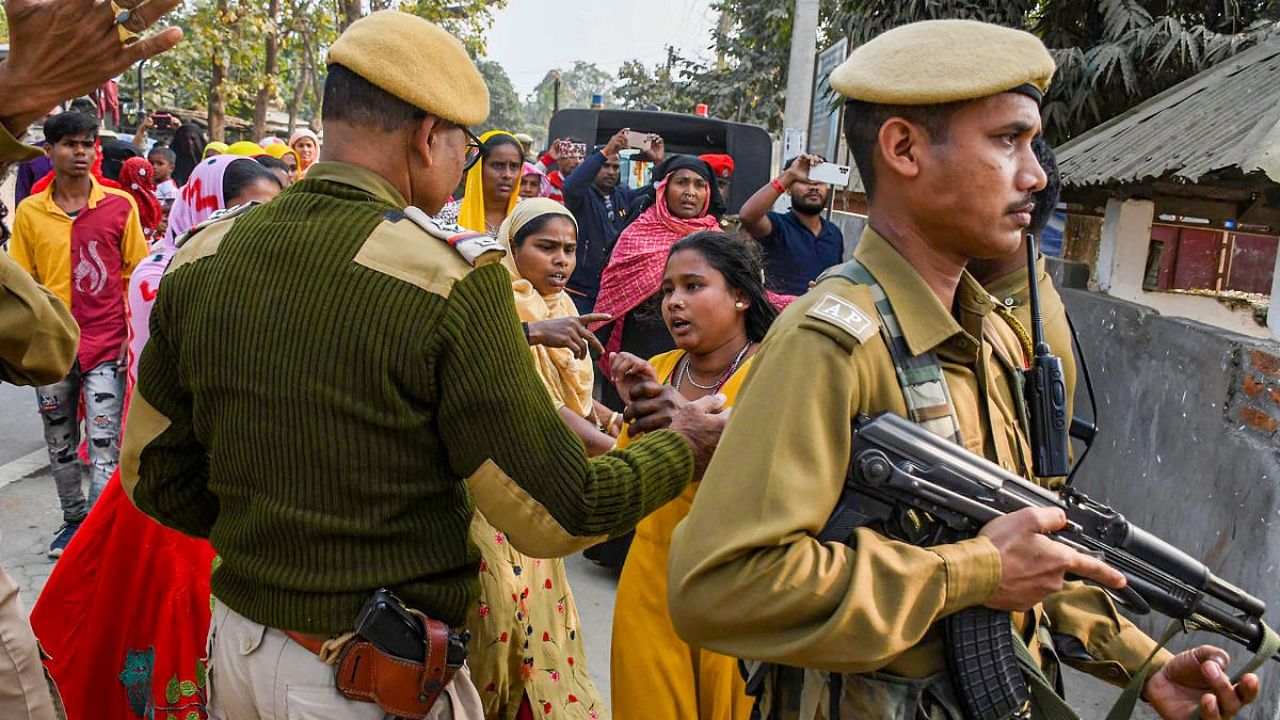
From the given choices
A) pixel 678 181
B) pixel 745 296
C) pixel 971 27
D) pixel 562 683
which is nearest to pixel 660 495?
pixel 971 27

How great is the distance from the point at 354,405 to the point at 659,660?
4.60 ft

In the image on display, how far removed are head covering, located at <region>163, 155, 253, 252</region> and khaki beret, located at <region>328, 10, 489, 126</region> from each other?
2029mm

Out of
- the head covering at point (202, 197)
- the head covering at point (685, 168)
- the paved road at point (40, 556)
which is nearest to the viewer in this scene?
the head covering at point (202, 197)

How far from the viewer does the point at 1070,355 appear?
2.88 meters

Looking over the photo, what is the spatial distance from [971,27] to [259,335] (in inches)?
49.4

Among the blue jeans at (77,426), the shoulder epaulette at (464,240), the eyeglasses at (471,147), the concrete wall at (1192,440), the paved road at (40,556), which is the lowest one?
the paved road at (40,556)

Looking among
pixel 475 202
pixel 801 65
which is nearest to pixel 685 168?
pixel 475 202

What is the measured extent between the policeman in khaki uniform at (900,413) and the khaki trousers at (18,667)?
123cm

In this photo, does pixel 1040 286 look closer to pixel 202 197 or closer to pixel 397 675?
pixel 397 675

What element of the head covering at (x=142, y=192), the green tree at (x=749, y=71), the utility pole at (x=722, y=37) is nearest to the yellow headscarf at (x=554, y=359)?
the head covering at (x=142, y=192)

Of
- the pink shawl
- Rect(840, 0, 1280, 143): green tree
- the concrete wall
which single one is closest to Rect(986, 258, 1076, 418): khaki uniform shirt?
the concrete wall

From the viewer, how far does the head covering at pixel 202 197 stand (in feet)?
12.3

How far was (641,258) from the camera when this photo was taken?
574 cm

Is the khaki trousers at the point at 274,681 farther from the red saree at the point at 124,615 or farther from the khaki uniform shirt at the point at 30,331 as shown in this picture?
the red saree at the point at 124,615
